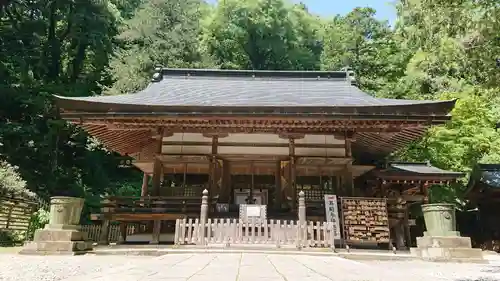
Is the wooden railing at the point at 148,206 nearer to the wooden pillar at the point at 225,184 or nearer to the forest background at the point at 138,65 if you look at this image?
the wooden pillar at the point at 225,184

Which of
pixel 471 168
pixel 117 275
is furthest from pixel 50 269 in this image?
pixel 471 168

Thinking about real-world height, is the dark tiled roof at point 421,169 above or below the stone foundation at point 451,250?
above

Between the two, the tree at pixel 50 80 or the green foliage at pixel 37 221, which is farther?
the tree at pixel 50 80

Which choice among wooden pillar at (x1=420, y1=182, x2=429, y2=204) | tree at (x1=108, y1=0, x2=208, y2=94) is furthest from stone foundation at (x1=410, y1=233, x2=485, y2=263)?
tree at (x1=108, y1=0, x2=208, y2=94)

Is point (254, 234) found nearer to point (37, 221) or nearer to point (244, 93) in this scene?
point (244, 93)

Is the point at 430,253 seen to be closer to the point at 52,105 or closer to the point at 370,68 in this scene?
the point at 52,105

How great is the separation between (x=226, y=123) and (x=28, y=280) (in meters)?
6.88

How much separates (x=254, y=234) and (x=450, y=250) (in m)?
4.46

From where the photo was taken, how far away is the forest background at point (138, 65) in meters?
20.3

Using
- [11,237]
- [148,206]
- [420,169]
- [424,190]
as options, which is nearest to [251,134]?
[148,206]

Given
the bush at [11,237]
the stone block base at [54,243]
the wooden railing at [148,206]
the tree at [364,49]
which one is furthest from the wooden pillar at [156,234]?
the tree at [364,49]

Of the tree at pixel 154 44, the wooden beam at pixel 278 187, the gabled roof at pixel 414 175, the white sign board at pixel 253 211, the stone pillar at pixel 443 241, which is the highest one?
the tree at pixel 154 44

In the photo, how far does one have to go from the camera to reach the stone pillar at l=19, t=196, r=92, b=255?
888cm

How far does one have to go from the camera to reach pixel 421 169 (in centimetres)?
1677
